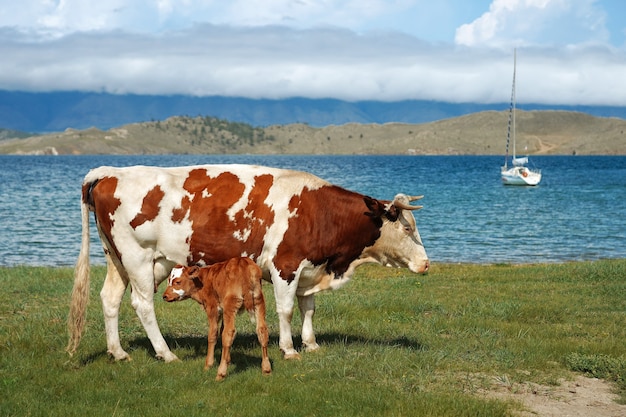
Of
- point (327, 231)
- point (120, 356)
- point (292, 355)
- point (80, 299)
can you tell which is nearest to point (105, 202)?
point (80, 299)

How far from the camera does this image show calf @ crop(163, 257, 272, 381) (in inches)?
394

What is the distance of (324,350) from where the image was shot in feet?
38.9

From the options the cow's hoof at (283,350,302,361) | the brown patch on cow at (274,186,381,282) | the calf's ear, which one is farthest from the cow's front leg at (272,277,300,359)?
the calf's ear

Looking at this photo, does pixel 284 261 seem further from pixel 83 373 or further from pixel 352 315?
pixel 352 315

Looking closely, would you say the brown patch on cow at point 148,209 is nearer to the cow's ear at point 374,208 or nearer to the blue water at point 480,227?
the cow's ear at point 374,208

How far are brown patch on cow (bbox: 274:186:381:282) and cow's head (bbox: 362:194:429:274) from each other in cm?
12

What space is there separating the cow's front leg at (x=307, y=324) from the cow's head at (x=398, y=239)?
45.8 inches

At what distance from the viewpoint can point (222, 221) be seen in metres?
11.2

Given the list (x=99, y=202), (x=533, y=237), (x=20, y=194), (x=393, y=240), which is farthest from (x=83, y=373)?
(x=20, y=194)

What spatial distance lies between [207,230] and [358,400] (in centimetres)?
344

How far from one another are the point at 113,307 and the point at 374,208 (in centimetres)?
420

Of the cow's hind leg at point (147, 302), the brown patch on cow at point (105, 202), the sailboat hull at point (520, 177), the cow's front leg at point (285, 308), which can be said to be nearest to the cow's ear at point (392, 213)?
the cow's front leg at point (285, 308)

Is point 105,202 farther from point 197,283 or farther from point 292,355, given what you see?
point 292,355

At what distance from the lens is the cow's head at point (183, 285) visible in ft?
33.9
